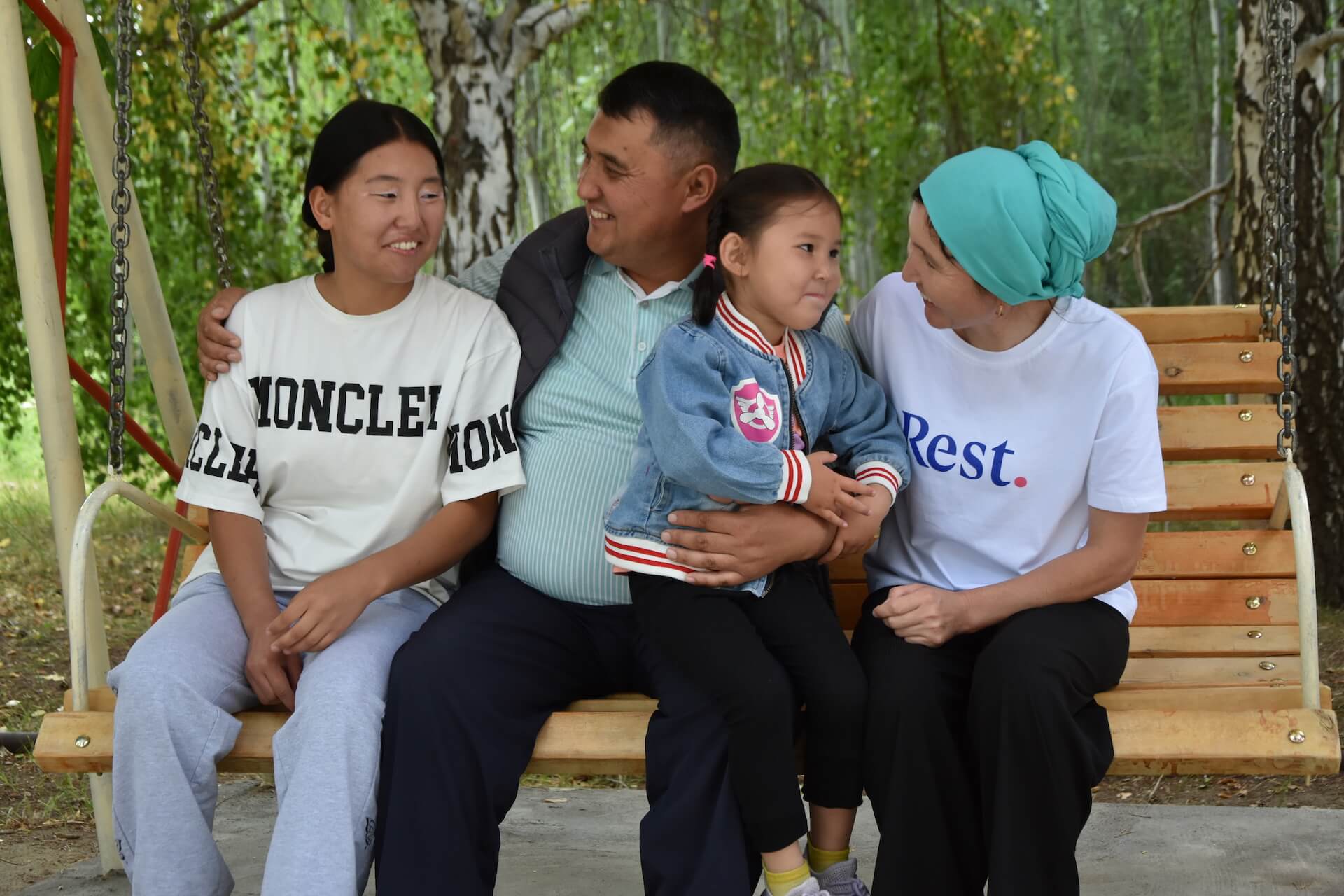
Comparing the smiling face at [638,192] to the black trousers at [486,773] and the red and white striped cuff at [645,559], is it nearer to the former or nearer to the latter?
the red and white striped cuff at [645,559]

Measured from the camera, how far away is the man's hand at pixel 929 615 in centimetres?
227

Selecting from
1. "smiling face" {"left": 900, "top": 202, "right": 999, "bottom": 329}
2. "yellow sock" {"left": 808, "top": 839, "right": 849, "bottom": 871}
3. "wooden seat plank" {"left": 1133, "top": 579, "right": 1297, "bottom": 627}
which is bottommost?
"yellow sock" {"left": 808, "top": 839, "right": 849, "bottom": 871}

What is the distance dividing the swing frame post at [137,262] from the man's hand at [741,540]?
1429mm

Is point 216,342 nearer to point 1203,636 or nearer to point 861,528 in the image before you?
point 861,528

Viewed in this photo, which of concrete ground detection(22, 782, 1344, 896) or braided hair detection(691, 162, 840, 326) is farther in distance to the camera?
concrete ground detection(22, 782, 1344, 896)

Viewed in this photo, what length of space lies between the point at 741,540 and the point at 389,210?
860mm

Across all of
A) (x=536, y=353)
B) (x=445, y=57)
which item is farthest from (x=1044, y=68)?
(x=536, y=353)

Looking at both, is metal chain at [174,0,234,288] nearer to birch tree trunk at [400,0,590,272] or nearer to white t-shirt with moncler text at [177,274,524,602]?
white t-shirt with moncler text at [177,274,524,602]

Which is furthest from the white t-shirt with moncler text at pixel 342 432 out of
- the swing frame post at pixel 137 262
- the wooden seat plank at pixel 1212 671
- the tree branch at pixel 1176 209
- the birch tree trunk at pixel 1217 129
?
the birch tree trunk at pixel 1217 129

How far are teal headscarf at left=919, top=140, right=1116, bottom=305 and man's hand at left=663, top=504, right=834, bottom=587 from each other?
0.49 metres

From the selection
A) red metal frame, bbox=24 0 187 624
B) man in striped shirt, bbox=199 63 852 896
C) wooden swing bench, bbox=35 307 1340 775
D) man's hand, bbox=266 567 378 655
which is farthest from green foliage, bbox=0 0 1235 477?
wooden swing bench, bbox=35 307 1340 775

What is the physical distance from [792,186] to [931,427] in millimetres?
475

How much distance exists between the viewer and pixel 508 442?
2568mm

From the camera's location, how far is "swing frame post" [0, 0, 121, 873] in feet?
9.09
